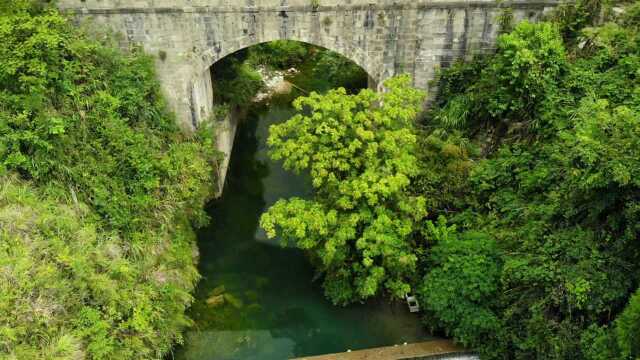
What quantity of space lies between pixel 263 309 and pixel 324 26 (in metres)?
8.47

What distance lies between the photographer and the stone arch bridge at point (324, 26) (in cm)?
1458

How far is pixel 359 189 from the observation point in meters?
12.2

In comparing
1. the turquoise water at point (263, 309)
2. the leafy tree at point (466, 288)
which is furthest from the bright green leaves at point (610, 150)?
the turquoise water at point (263, 309)

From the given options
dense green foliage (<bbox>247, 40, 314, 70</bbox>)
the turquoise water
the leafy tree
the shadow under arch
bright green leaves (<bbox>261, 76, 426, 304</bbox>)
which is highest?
the shadow under arch

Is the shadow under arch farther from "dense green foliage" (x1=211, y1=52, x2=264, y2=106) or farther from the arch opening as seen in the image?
"dense green foliage" (x1=211, y1=52, x2=264, y2=106)

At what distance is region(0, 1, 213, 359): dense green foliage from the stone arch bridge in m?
0.87

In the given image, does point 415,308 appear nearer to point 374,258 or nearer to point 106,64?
point 374,258

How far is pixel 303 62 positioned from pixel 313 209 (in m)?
16.1

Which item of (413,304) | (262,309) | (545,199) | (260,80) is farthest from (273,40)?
(545,199)

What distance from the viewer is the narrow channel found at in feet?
45.8

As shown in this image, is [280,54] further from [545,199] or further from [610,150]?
[610,150]

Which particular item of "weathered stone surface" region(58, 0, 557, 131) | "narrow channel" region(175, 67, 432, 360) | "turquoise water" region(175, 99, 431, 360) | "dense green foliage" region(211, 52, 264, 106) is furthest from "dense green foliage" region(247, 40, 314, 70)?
"turquoise water" region(175, 99, 431, 360)

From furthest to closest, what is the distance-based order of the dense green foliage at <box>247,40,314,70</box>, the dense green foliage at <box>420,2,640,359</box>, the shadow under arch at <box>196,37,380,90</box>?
the dense green foliage at <box>247,40,314,70</box> → the shadow under arch at <box>196,37,380,90</box> → the dense green foliage at <box>420,2,640,359</box>

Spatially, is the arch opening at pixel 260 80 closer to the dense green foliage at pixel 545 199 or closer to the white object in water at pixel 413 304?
the dense green foliage at pixel 545 199
